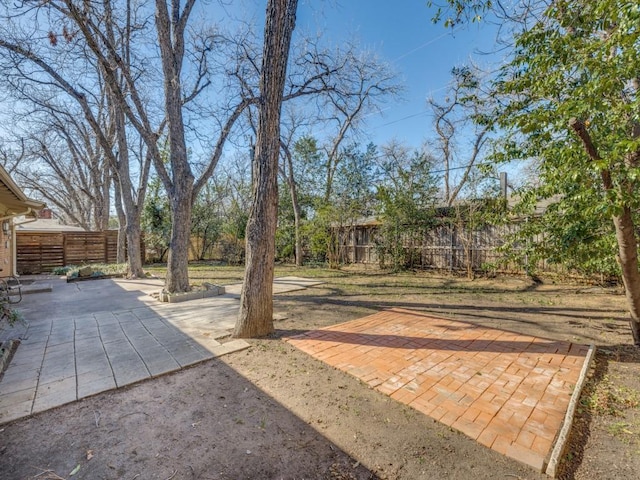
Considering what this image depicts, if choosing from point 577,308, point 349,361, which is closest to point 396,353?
point 349,361

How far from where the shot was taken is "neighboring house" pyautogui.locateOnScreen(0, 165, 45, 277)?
5.56m

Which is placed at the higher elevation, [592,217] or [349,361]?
[592,217]

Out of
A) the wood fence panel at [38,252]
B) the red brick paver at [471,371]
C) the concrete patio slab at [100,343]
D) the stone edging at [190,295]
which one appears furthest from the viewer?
the wood fence panel at [38,252]

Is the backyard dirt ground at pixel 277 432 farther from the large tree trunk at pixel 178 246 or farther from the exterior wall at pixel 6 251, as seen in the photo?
the exterior wall at pixel 6 251

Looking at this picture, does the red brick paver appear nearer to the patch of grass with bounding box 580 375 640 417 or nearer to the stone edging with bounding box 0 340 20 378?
the patch of grass with bounding box 580 375 640 417

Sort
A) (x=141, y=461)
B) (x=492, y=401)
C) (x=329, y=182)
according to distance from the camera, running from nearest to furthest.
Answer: (x=141, y=461)
(x=492, y=401)
(x=329, y=182)

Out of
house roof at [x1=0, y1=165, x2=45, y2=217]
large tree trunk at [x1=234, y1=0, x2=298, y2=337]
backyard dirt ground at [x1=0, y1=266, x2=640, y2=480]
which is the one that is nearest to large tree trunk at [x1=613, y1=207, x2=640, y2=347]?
backyard dirt ground at [x1=0, y1=266, x2=640, y2=480]

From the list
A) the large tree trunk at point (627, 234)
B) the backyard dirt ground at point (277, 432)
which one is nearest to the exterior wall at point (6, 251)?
the backyard dirt ground at point (277, 432)

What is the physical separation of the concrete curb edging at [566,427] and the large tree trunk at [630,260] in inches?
43.4

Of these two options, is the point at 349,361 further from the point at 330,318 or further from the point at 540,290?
the point at 540,290

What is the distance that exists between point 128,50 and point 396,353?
1007 cm

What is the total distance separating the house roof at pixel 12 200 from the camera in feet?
14.6

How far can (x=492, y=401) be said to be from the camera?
232cm

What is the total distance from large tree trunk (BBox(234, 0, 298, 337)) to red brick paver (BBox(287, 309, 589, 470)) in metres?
1.15
